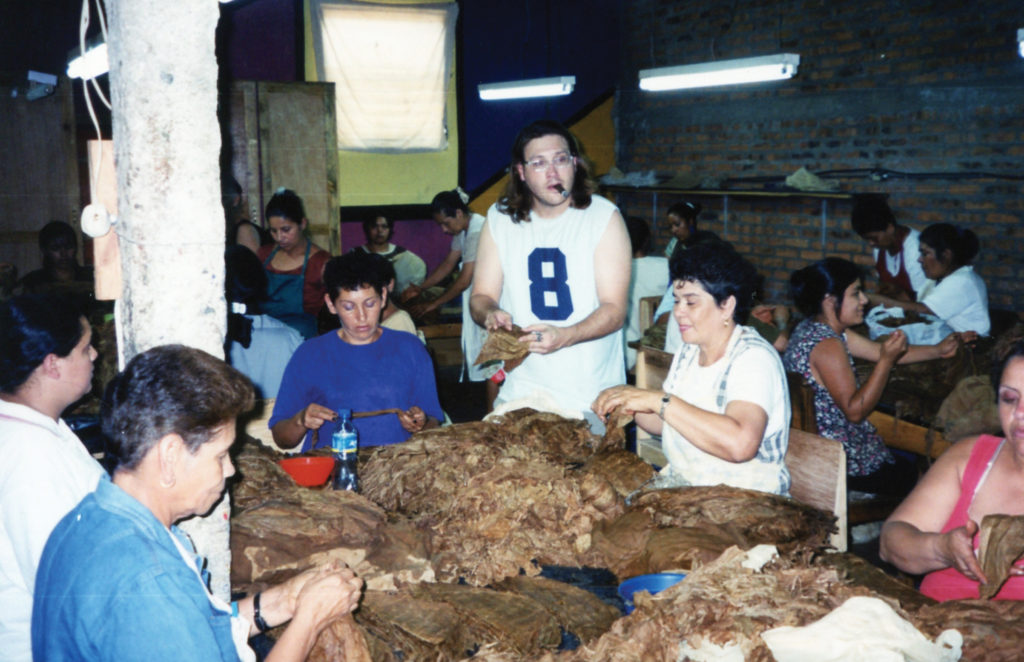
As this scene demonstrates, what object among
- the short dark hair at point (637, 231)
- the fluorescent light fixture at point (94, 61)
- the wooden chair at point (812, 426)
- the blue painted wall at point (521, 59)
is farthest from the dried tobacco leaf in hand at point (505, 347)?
the blue painted wall at point (521, 59)

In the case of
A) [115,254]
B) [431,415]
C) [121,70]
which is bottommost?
[431,415]

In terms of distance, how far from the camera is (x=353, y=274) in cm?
383

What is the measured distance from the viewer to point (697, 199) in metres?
11.6

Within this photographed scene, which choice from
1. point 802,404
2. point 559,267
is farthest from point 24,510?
point 802,404

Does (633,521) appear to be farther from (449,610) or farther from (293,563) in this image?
(293,563)

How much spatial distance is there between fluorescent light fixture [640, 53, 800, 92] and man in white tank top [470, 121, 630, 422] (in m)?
3.95

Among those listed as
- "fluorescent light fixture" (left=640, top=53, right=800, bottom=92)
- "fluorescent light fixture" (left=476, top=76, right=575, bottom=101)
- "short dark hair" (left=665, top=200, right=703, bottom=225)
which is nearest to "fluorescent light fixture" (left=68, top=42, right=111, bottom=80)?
"fluorescent light fixture" (left=476, top=76, right=575, bottom=101)

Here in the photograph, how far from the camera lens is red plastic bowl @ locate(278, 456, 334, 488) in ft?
9.73

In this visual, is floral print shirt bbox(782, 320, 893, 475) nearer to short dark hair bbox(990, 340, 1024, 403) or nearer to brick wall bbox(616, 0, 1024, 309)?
short dark hair bbox(990, 340, 1024, 403)

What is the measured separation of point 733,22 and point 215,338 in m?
10.3

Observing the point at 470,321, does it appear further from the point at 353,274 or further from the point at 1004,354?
the point at 1004,354

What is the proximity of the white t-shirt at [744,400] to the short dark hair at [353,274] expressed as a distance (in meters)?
1.50

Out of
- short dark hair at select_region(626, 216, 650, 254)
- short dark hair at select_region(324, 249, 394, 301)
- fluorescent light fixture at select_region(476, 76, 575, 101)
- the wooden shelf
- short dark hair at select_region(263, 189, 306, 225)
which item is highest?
fluorescent light fixture at select_region(476, 76, 575, 101)

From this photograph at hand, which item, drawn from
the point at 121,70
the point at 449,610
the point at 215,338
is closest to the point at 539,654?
the point at 449,610
